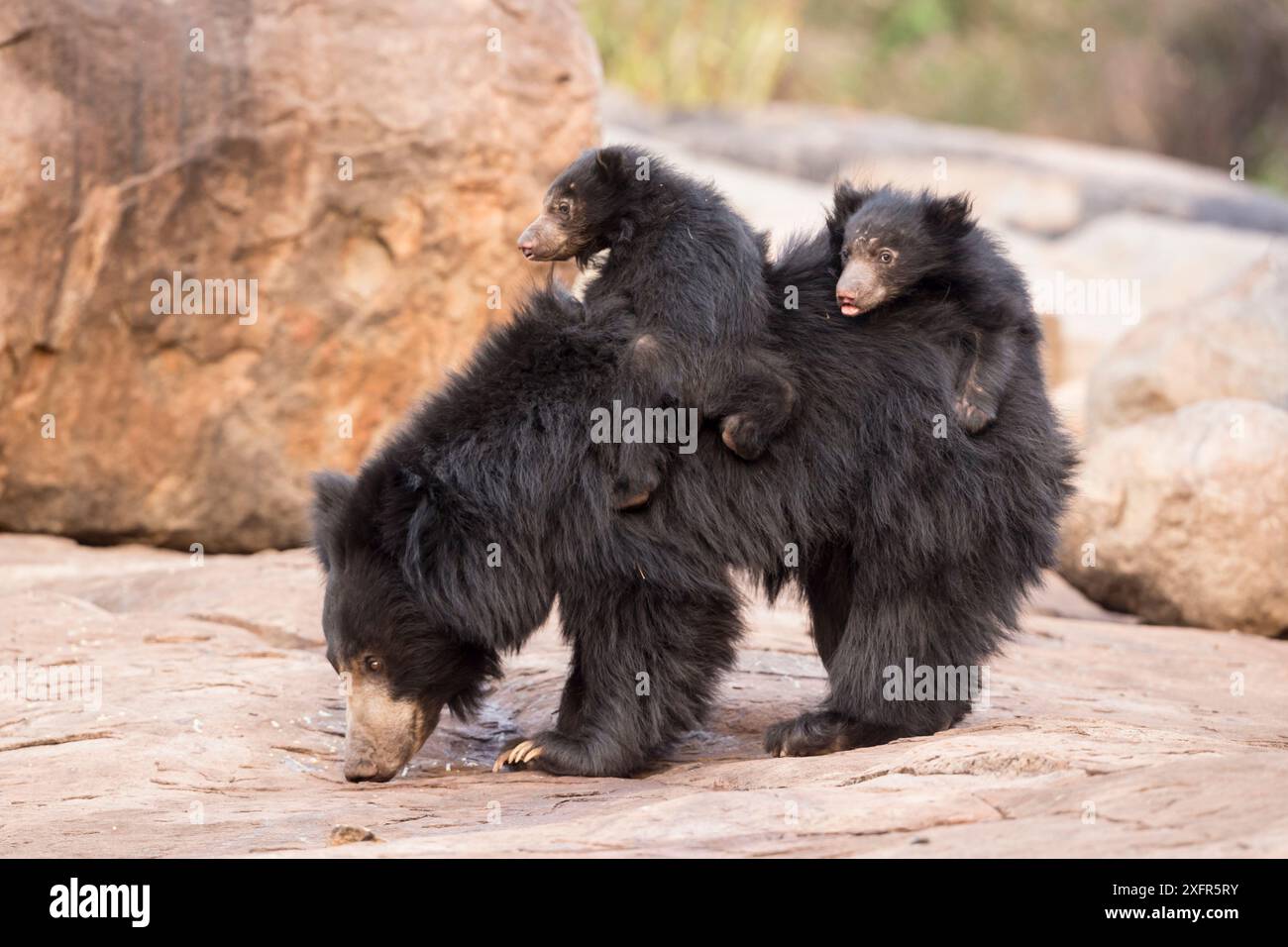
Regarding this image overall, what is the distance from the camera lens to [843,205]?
4500 millimetres

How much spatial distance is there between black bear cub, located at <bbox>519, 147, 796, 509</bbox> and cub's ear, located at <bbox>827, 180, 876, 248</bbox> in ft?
0.94

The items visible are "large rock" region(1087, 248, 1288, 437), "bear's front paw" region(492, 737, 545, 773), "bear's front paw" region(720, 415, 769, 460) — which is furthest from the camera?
"large rock" region(1087, 248, 1288, 437)

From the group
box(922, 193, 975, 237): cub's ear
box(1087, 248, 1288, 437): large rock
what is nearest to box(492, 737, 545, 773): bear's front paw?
box(922, 193, 975, 237): cub's ear

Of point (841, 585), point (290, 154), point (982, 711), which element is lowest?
point (982, 711)

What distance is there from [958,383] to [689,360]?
2.48ft

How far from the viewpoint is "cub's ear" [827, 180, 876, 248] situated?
4.45m

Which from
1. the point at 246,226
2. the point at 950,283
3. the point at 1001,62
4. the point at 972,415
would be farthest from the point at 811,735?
the point at 1001,62

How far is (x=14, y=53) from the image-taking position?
643cm

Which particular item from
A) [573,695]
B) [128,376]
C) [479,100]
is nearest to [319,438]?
[128,376]

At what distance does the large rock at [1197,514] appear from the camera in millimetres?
6480

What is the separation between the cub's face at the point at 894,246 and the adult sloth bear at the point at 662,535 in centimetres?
17

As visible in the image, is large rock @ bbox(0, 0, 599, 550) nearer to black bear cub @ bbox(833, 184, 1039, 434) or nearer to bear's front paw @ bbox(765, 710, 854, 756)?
black bear cub @ bbox(833, 184, 1039, 434)
